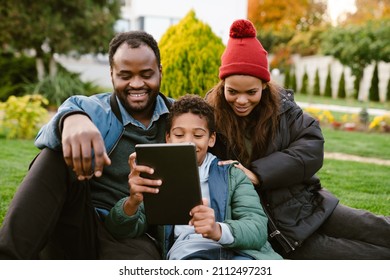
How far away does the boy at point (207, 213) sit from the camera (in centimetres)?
246

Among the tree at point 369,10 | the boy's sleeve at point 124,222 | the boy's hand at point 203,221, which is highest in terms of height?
the tree at point 369,10

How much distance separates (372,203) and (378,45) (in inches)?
788

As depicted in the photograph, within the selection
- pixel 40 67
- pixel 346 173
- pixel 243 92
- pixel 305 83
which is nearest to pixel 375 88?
pixel 305 83

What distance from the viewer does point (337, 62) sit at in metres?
27.7

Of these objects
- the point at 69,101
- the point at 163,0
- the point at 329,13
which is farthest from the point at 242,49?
the point at 329,13

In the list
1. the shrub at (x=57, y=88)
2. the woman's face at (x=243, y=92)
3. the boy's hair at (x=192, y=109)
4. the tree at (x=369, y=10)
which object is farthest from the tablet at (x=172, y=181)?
the tree at (x=369, y=10)

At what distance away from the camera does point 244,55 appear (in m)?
3.08

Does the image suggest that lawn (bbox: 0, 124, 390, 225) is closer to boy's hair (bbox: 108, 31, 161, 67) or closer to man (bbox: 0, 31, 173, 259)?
man (bbox: 0, 31, 173, 259)

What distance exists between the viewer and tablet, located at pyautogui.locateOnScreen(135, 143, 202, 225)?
7.45 ft

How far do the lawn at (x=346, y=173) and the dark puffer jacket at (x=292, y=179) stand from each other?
1.67 m

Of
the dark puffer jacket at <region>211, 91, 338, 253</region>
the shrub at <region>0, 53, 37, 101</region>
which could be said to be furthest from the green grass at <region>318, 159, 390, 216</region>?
the shrub at <region>0, 53, 37, 101</region>

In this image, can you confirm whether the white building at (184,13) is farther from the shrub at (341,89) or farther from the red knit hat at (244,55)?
the red knit hat at (244,55)

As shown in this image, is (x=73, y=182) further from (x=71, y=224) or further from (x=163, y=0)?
(x=163, y=0)
